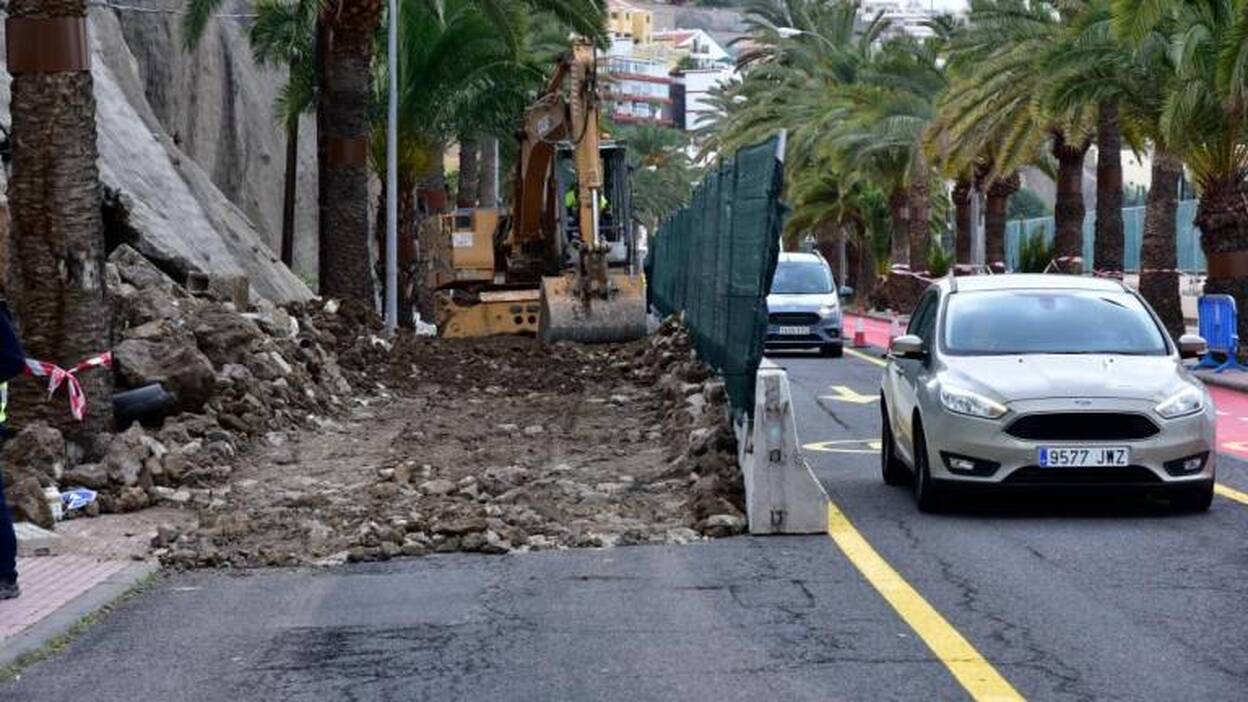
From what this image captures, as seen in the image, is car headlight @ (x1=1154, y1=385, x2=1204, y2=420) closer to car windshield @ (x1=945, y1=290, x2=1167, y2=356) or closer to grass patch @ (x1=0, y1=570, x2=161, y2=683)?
car windshield @ (x1=945, y1=290, x2=1167, y2=356)

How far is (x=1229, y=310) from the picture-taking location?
3061 centimetres

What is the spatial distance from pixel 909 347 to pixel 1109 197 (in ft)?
87.8

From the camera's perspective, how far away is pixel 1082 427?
42.1ft

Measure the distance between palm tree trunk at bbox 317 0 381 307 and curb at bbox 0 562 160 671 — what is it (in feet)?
65.7

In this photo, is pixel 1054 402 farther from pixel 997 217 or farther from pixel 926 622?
pixel 997 217

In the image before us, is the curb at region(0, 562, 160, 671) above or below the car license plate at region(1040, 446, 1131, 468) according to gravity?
below

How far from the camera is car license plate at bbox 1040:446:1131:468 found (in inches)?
501

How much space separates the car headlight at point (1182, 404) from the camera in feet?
42.2

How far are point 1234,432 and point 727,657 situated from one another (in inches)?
512

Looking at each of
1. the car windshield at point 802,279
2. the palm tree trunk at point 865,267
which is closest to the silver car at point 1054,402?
the car windshield at point 802,279

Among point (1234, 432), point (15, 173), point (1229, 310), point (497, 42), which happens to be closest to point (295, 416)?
point (15, 173)

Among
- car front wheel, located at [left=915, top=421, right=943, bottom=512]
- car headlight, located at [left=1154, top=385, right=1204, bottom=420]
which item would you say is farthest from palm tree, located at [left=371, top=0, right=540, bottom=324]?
car headlight, located at [left=1154, top=385, right=1204, bottom=420]

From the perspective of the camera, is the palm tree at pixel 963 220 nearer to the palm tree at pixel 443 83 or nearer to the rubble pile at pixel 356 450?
the palm tree at pixel 443 83

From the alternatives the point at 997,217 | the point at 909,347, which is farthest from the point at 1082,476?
the point at 997,217
